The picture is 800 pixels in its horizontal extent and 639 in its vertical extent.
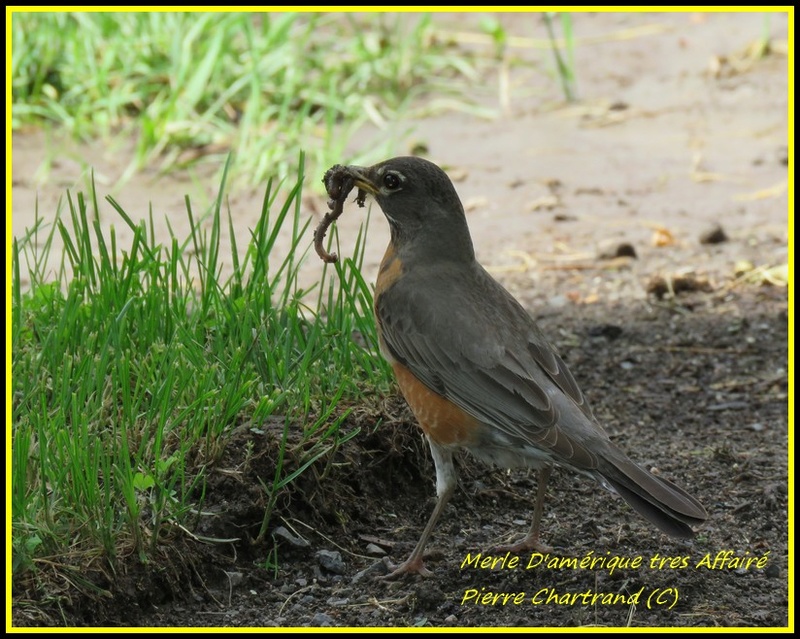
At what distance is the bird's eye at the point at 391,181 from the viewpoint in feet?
15.0

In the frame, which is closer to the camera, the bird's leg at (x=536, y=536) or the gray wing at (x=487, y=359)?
the gray wing at (x=487, y=359)

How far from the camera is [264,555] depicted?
13.3 ft

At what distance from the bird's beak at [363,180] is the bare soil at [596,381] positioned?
2.77 ft

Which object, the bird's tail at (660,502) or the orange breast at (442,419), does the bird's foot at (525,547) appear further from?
the bird's tail at (660,502)

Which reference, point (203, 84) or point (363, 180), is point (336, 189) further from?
point (203, 84)

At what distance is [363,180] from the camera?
4648 mm

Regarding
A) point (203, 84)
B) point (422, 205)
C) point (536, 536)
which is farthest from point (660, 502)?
point (203, 84)

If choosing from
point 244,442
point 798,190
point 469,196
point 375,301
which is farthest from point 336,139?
point 244,442

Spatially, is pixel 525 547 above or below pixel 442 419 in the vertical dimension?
below

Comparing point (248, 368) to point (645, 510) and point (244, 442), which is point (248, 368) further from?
point (645, 510)

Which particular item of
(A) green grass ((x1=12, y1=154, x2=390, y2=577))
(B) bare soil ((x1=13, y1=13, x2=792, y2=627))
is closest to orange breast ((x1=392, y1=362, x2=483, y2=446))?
(A) green grass ((x1=12, y1=154, x2=390, y2=577))

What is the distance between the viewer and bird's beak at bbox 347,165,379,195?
15.2 ft

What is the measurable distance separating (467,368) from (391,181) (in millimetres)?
873

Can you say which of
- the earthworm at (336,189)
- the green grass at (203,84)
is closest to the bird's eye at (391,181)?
the earthworm at (336,189)
